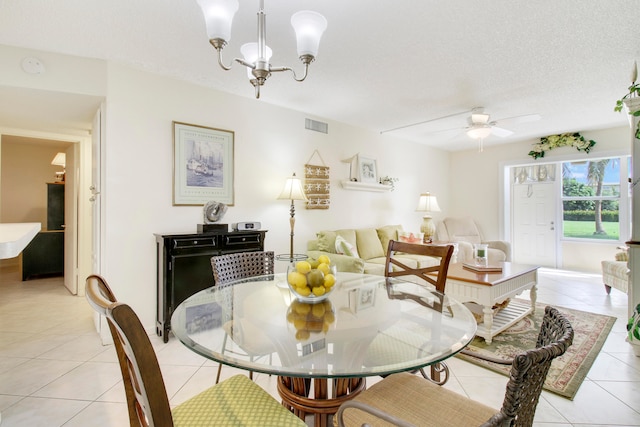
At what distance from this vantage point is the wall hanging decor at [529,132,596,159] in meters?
5.20

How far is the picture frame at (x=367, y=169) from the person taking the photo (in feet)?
15.5

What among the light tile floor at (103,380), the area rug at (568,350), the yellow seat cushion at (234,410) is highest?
the yellow seat cushion at (234,410)

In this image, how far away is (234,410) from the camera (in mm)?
1113

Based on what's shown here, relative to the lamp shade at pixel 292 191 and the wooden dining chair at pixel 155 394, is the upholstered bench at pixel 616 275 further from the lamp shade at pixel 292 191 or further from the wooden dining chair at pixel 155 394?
the wooden dining chair at pixel 155 394

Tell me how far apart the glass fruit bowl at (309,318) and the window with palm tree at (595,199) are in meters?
6.24

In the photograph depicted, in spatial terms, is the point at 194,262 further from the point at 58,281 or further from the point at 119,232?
the point at 58,281

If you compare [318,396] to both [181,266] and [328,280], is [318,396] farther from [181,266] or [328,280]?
[181,266]

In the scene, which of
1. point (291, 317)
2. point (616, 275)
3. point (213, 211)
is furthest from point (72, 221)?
point (616, 275)

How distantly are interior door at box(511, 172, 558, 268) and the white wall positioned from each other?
3205mm

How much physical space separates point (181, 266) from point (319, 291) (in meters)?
1.77

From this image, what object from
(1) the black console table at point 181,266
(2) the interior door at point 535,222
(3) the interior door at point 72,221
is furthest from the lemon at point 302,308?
(2) the interior door at point 535,222

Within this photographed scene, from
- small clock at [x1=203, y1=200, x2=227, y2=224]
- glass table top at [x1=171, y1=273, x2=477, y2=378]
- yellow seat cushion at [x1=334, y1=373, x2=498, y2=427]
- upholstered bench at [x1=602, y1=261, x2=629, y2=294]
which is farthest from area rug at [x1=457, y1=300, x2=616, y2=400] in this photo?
small clock at [x1=203, y1=200, x2=227, y2=224]

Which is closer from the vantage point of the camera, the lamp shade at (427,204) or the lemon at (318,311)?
the lemon at (318,311)

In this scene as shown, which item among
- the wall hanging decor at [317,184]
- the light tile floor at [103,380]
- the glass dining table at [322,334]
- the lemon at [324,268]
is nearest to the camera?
the glass dining table at [322,334]
